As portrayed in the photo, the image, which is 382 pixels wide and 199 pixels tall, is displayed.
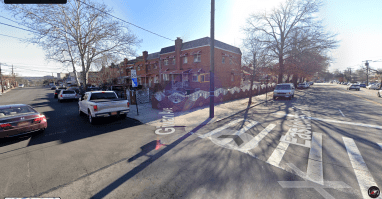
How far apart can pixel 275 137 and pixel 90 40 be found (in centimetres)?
2313

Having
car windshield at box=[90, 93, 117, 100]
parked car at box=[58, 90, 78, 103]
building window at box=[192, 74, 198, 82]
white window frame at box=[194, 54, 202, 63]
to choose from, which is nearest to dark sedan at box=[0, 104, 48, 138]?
car windshield at box=[90, 93, 117, 100]

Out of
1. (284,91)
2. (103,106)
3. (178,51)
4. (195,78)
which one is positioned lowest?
(103,106)

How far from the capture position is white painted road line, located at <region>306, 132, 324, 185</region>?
315 cm

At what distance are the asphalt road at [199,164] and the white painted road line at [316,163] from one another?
23 millimetres

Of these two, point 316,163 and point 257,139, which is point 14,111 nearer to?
point 257,139

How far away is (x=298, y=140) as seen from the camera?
518 centimetres

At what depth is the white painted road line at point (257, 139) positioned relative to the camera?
15.7 ft

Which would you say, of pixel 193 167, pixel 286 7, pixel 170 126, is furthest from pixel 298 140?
pixel 286 7

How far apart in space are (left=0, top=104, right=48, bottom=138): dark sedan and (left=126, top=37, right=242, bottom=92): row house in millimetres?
17783

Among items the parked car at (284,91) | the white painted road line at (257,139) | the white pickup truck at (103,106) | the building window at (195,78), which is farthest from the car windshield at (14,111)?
the building window at (195,78)

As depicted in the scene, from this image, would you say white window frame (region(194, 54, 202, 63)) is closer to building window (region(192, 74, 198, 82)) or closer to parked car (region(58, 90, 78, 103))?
building window (region(192, 74, 198, 82))

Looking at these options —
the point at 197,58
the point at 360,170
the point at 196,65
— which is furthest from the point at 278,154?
the point at 197,58

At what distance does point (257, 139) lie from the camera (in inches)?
211

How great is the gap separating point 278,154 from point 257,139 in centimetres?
115
